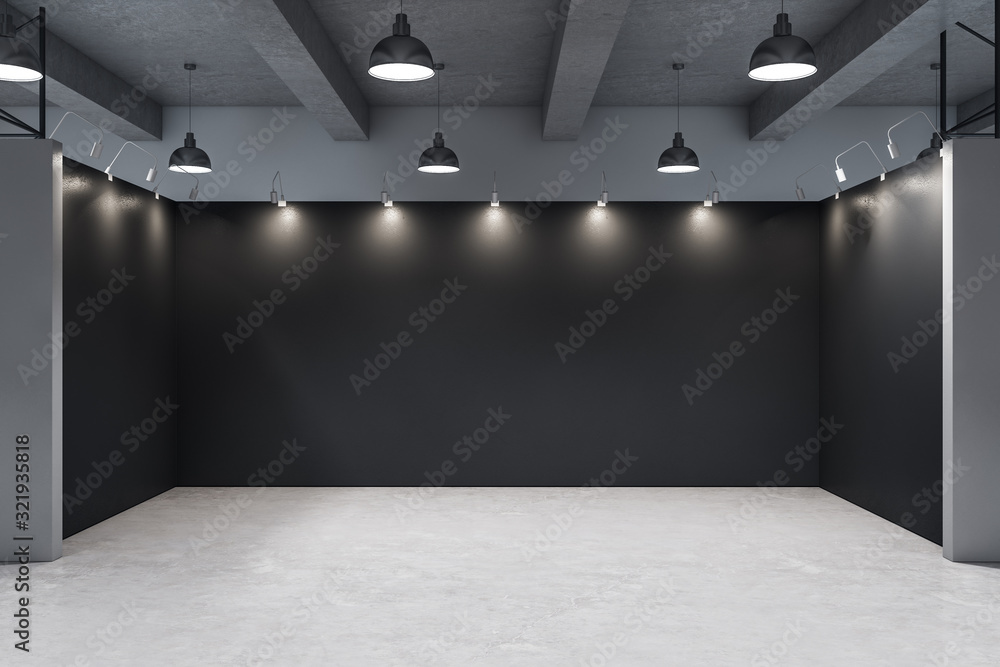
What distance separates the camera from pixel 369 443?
8008 mm

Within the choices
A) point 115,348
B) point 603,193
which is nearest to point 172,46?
point 115,348

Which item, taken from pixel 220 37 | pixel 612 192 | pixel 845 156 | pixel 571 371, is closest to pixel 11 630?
pixel 220 37

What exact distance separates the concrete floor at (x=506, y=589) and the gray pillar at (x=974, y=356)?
353 millimetres

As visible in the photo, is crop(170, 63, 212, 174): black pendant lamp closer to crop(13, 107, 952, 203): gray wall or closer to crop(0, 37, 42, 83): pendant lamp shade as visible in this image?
crop(13, 107, 952, 203): gray wall

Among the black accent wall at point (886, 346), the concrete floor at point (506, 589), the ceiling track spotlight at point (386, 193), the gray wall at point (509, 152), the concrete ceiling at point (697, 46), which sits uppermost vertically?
the concrete ceiling at point (697, 46)

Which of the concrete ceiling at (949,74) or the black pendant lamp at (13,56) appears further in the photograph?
the concrete ceiling at (949,74)

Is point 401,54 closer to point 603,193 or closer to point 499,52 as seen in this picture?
point 499,52

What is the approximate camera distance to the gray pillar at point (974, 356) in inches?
200

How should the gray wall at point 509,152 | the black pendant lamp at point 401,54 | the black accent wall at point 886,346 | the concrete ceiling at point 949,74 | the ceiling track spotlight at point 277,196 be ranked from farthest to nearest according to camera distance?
the gray wall at point 509,152 → the ceiling track spotlight at point 277,196 → the concrete ceiling at point 949,74 → the black accent wall at point 886,346 → the black pendant lamp at point 401,54

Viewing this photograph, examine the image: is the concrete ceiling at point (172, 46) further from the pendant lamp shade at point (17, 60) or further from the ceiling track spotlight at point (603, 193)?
the ceiling track spotlight at point (603, 193)

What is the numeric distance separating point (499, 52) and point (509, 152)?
1594 millimetres

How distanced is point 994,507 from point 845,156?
4.61m

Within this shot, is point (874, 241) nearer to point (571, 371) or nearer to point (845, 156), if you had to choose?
point (845, 156)

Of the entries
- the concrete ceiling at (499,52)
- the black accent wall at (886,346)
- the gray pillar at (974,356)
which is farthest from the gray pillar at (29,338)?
the black accent wall at (886,346)
